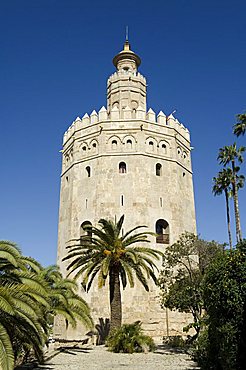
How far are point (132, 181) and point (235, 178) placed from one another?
6502mm

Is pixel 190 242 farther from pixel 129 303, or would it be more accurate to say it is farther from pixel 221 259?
pixel 221 259

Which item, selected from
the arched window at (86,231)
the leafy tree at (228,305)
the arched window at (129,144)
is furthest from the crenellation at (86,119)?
the leafy tree at (228,305)

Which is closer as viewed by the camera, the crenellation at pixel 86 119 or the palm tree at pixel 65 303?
the palm tree at pixel 65 303

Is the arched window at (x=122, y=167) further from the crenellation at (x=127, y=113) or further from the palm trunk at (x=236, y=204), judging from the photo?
the palm trunk at (x=236, y=204)

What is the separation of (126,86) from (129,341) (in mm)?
17635

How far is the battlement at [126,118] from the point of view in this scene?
24.9 m

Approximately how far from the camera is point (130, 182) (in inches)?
915

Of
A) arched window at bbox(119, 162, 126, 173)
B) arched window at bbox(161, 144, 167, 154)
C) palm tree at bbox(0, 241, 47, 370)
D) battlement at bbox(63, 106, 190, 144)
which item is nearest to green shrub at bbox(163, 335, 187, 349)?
arched window at bbox(119, 162, 126, 173)

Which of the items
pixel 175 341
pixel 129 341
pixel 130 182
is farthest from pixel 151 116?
pixel 129 341

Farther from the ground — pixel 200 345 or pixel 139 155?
pixel 139 155

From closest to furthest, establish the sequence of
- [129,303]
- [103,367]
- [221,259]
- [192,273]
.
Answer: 1. [221,259]
2. [103,367]
3. [192,273]
4. [129,303]

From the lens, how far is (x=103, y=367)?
11.6 meters

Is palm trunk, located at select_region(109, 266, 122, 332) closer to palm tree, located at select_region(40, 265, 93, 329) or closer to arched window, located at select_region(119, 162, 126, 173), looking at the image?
palm tree, located at select_region(40, 265, 93, 329)

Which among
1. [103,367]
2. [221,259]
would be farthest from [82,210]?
[221,259]
